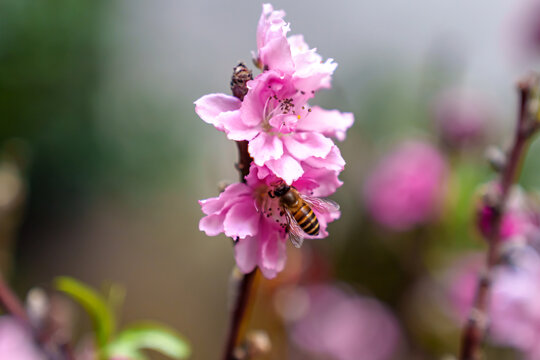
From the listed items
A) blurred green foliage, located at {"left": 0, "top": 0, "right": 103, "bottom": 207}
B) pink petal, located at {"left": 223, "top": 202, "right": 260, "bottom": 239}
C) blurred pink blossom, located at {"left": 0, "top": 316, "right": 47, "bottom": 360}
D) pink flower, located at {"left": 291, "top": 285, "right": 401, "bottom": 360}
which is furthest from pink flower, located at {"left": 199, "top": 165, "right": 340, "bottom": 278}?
blurred green foliage, located at {"left": 0, "top": 0, "right": 103, "bottom": 207}

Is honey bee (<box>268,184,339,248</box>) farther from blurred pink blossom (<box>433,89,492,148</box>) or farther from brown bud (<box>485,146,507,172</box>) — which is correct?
blurred pink blossom (<box>433,89,492,148</box>)

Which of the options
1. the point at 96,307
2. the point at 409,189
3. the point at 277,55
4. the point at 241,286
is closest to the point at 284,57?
the point at 277,55

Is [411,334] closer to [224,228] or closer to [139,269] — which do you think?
[224,228]

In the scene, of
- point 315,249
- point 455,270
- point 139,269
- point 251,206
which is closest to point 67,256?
point 139,269

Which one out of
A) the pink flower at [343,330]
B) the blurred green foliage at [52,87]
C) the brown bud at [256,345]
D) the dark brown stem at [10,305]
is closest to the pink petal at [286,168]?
the brown bud at [256,345]

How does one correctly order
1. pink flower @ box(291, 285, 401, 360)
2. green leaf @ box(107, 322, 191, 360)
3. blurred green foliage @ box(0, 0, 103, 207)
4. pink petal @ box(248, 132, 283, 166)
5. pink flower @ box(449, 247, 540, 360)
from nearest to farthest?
pink petal @ box(248, 132, 283, 166)
green leaf @ box(107, 322, 191, 360)
pink flower @ box(449, 247, 540, 360)
pink flower @ box(291, 285, 401, 360)
blurred green foliage @ box(0, 0, 103, 207)
